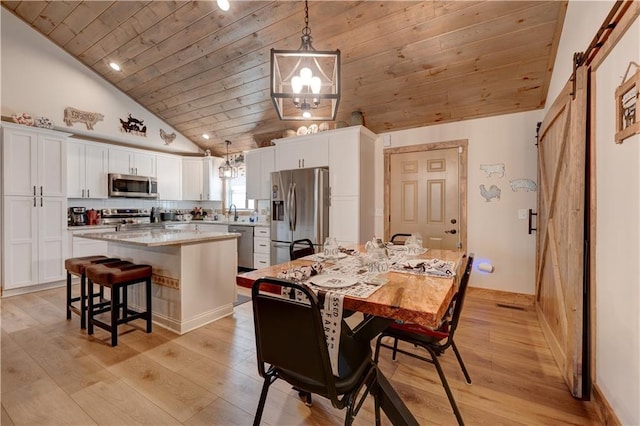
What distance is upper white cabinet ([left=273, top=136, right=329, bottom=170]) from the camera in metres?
4.22

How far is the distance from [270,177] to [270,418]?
3.68 meters

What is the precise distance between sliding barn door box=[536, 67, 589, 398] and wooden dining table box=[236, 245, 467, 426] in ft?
3.35

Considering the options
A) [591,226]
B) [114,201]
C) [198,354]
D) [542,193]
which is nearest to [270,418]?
[198,354]

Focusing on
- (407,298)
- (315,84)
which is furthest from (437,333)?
(315,84)

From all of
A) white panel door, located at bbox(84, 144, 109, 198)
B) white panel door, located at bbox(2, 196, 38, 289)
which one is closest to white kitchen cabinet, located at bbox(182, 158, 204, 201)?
white panel door, located at bbox(84, 144, 109, 198)

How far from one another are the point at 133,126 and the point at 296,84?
4.94 m

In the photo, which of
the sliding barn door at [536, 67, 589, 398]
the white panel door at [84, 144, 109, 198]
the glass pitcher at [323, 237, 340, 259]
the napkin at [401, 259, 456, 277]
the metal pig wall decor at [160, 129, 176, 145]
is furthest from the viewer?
the metal pig wall decor at [160, 129, 176, 145]

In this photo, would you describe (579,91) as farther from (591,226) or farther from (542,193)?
(542,193)

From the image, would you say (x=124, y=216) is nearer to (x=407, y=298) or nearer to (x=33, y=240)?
(x=33, y=240)

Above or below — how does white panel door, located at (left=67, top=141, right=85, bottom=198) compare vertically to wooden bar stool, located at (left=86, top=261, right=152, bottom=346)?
above

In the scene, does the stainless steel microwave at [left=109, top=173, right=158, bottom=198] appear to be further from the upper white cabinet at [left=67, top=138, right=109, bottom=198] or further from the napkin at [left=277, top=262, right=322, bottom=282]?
the napkin at [left=277, top=262, right=322, bottom=282]

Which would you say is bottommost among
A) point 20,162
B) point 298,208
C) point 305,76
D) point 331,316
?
point 331,316

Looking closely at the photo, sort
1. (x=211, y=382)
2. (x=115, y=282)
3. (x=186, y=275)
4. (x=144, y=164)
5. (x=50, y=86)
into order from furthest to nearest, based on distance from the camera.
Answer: (x=144, y=164)
(x=50, y=86)
(x=186, y=275)
(x=115, y=282)
(x=211, y=382)

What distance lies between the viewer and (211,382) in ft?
6.39
